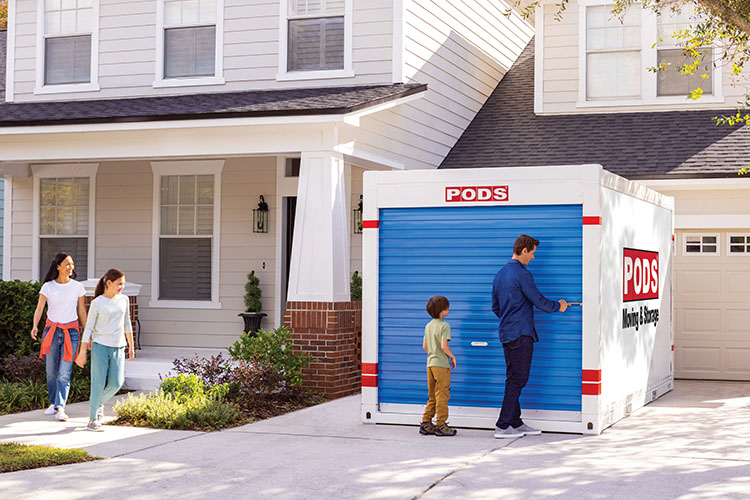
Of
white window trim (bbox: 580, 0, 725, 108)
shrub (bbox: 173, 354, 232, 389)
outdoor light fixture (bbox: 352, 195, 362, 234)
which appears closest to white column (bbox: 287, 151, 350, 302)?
shrub (bbox: 173, 354, 232, 389)

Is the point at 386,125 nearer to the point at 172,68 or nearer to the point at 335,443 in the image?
the point at 172,68

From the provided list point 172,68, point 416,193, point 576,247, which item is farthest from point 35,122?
point 576,247

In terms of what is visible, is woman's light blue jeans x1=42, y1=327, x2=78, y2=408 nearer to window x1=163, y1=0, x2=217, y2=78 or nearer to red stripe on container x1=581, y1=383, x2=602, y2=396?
window x1=163, y1=0, x2=217, y2=78

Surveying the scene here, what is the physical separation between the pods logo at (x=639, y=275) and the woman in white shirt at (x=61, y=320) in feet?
19.3

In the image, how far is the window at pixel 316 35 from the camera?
14273 mm

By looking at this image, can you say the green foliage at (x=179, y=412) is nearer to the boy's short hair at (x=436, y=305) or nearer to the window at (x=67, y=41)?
the boy's short hair at (x=436, y=305)

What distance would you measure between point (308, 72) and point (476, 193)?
199 inches

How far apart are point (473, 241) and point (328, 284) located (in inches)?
107

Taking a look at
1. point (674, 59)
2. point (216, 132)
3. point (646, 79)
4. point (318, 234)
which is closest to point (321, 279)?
point (318, 234)

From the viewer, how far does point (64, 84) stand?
1575 cm

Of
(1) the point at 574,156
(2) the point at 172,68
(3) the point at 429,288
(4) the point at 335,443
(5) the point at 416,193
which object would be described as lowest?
(4) the point at 335,443

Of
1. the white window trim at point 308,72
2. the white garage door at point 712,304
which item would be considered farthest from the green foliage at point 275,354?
the white garage door at point 712,304

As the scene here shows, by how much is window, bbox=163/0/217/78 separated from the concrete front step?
4185 millimetres

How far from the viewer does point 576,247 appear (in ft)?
32.0
